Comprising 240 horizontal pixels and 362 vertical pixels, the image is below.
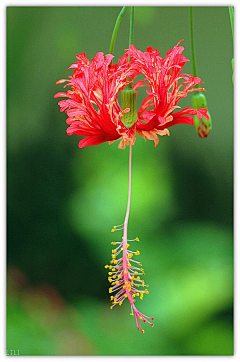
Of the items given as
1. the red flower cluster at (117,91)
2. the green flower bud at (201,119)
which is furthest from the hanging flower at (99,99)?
the green flower bud at (201,119)

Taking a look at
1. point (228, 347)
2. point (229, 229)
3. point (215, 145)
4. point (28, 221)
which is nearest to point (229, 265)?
point (229, 229)

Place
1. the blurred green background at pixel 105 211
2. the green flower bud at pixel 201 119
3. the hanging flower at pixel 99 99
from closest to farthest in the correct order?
the hanging flower at pixel 99 99, the green flower bud at pixel 201 119, the blurred green background at pixel 105 211

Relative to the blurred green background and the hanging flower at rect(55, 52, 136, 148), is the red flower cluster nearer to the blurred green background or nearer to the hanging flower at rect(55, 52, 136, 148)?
the hanging flower at rect(55, 52, 136, 148)

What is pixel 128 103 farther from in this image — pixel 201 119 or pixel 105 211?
pixel 105 211

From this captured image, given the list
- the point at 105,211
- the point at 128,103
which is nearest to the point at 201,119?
the point at 128,103

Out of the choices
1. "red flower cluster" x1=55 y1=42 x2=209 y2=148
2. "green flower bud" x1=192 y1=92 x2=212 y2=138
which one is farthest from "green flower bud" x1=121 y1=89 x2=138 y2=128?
"green flower bud" x1=192 y1=92 x2=212 y2=138

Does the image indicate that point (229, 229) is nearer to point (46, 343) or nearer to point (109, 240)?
point (109, 240)

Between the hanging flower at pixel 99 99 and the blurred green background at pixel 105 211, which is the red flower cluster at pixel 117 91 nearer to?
the hanging flower at pixel 99 99
